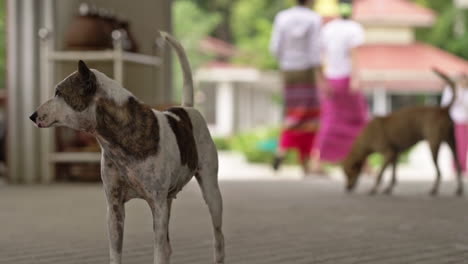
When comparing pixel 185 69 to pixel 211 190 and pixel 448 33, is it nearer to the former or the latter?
pixel 211 190

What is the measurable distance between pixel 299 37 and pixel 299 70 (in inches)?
15.2

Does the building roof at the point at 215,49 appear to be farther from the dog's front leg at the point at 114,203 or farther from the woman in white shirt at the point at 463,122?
the dog's front leg at the point at 114,203

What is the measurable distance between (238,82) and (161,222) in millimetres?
21528

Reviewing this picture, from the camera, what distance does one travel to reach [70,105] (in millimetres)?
2359

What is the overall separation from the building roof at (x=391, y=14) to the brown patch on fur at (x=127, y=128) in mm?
14802

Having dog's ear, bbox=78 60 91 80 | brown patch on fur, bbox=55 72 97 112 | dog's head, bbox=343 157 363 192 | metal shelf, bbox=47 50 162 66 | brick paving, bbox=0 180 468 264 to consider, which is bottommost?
dog's head, bbox=343 157 363 192

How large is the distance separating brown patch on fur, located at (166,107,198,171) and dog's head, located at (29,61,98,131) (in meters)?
0.34

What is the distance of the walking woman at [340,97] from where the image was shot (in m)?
8.56

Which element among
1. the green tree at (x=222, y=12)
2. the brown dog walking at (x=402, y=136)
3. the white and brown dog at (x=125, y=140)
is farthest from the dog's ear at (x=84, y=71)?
the green tree at (x=222, y=12)

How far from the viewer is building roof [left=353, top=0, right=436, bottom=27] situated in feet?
55.1

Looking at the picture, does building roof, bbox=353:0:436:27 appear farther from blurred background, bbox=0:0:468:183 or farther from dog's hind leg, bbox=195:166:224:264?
dog's hind leg, bbox=195:166:224:264

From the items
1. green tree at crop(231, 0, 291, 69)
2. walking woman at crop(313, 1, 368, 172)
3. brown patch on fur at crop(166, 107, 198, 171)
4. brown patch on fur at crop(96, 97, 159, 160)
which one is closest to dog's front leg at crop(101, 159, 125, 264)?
brown patch on fur at crop(96, 97, 159, 160)

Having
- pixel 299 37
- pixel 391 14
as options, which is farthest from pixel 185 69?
pixel 391 14

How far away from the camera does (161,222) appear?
247 centimetres
